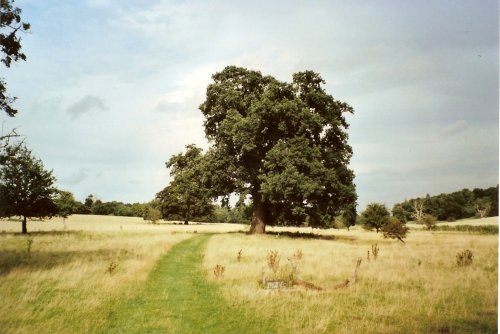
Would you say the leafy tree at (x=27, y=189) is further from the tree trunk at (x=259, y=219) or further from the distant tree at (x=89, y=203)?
the distant tree at (x=89, y=203)

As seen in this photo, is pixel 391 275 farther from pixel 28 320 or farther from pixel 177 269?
pixel 28 320

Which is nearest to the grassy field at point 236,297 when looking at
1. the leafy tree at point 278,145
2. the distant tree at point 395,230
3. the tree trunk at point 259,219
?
the leafy tree at point 278,145

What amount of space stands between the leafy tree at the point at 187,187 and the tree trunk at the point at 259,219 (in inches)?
207

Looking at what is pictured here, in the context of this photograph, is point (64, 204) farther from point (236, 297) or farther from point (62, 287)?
point (236, 297)

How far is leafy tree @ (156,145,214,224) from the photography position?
132 ft

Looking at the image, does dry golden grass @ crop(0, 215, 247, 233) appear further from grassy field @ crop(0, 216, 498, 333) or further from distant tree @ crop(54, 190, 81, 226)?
grassy field @ crop(0, 216, 498, 333)

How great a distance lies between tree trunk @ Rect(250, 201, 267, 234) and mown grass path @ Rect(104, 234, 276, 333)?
24.6 metres

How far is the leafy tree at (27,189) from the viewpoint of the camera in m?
37.5

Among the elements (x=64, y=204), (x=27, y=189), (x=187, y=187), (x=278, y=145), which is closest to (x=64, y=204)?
(x=64, y=204)

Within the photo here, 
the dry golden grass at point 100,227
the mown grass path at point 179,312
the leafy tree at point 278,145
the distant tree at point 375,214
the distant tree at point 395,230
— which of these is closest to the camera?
the mown grass path at point 179,312

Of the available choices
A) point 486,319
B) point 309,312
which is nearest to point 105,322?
point 309,312

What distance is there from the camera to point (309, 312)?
10438 mm

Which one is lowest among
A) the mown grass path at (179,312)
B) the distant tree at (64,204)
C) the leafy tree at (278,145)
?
the mown grass path at (179,312)

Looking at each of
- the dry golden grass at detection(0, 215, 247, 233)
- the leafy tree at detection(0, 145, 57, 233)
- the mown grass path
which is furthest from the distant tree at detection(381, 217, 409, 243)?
the leafy tree at detection(0, 145, 57, 233)
